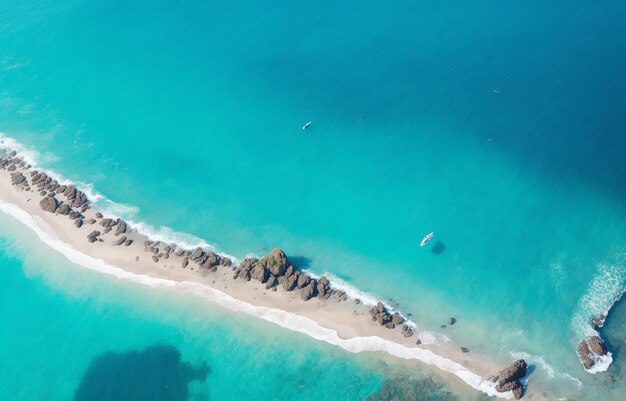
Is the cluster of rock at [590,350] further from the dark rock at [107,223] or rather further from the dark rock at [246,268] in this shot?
the dark rock at [107,223]

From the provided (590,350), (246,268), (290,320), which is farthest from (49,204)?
(590,350)

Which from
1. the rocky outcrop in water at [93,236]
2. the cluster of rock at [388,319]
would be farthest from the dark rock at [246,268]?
the rocky outcrop in water at [93,236]

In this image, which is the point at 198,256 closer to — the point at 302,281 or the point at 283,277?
the point at 283,277

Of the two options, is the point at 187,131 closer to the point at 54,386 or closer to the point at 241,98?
the point at 241,98

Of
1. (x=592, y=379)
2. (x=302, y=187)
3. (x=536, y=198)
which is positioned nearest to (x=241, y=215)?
(x=302, y=187)

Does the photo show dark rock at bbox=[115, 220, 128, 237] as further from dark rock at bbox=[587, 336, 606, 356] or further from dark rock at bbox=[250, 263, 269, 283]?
dark rock at bbox=[587, 336, 606, 356]

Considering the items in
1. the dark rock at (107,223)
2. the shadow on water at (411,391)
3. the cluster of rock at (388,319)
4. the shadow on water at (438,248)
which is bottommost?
the shadow on water at (411,391)
